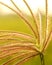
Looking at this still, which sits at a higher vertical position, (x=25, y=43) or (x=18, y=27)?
(x=18, y=27)

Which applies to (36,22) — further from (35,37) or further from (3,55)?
(3,55)

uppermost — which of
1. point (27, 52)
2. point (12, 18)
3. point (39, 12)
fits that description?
point (12, 18)

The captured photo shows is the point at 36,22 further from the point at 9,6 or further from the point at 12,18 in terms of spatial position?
the point at 12,18

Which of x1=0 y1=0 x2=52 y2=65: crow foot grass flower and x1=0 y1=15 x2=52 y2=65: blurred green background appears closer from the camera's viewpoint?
x1=0 y1=0 x2=52 y2=65: crow foot grass flower

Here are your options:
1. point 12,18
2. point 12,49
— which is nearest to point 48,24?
point 12,49

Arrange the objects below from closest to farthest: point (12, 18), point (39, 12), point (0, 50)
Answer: point (0, 50) → point (39, 12) → point (12, 18)

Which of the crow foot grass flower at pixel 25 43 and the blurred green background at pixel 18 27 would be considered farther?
the blurred green background at pixel 18 27

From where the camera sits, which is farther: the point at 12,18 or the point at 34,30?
the point at 12,18

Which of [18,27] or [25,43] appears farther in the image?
[18,27]

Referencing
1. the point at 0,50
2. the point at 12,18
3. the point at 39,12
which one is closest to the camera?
the point at 0,50

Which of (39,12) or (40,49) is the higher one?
(39,12)
